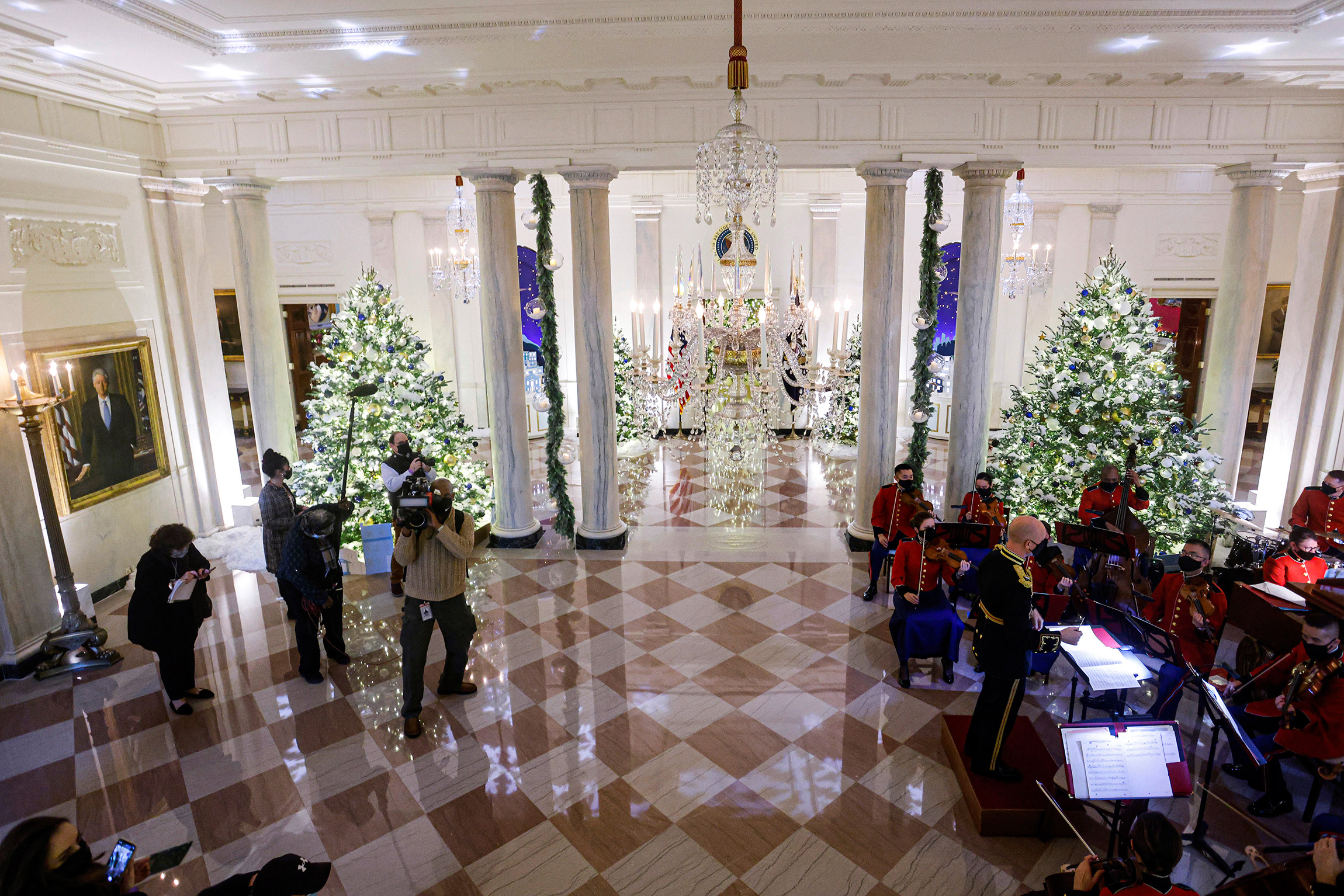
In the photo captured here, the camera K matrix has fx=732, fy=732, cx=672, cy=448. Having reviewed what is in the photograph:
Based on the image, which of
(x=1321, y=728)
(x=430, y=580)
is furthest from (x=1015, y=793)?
(x=430, y=580)

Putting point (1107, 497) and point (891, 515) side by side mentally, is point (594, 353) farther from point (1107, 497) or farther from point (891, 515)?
point (1107, 497)

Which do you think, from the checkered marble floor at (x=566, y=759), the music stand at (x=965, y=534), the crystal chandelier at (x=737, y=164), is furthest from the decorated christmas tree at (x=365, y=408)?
the music stand at (x=965, y=534)

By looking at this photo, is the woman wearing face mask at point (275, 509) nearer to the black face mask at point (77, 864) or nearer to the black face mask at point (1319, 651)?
the black face mask at point (77, 864)

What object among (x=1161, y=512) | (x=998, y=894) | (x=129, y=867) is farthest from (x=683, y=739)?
(x=1161, y=512)

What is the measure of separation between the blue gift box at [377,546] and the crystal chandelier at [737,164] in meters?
5.07

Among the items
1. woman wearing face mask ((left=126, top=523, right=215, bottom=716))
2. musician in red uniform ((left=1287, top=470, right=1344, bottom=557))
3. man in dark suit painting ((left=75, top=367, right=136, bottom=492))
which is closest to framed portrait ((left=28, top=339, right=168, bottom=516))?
man in dark suit painting ((left=75, top=367, right=136, bottom=492))

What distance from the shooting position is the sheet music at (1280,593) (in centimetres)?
534

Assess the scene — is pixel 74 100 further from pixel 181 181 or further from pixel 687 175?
pixel 687 175

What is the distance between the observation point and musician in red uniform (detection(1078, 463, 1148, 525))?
6.94 m

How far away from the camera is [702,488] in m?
11.2

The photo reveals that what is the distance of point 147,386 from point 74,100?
2888 mm

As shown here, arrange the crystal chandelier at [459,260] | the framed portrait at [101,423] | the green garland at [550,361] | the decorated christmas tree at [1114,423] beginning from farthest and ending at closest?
1. the crystal chandelier at [459,260]
2. the green garland at [550,361]
3. the decorated christmas tree at [1114,423]
4. the framed portrait at [101,423]

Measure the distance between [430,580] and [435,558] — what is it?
6.3 inches

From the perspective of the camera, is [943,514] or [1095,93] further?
[943,514]
